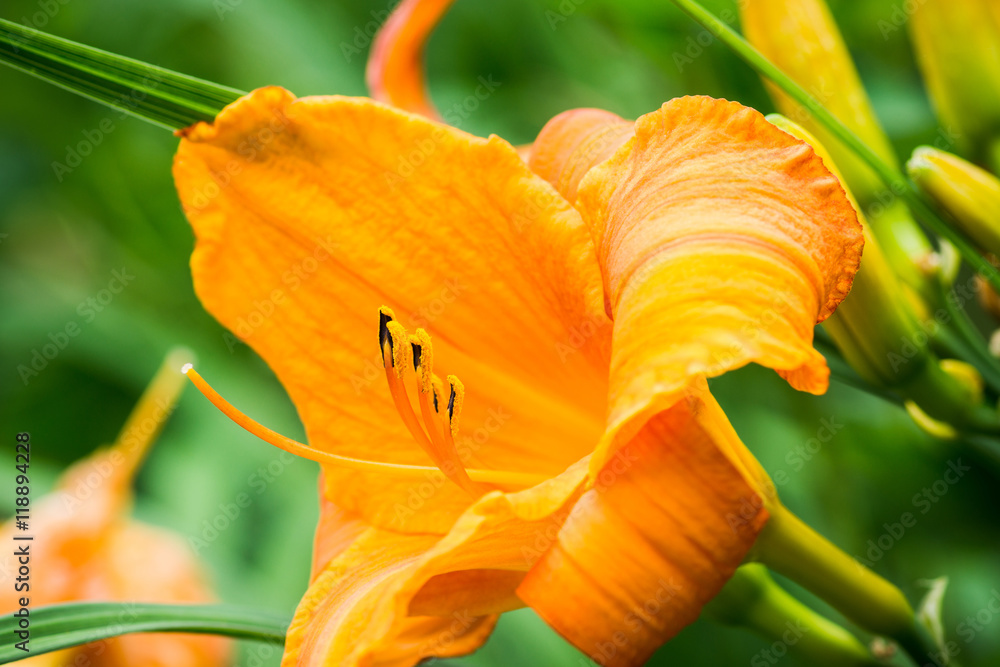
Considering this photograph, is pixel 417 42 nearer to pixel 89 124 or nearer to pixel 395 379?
pixel 395 379

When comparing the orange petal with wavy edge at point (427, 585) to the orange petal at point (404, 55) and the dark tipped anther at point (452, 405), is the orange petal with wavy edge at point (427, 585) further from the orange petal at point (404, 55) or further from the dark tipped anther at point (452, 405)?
the orange petal at point (404, 55)

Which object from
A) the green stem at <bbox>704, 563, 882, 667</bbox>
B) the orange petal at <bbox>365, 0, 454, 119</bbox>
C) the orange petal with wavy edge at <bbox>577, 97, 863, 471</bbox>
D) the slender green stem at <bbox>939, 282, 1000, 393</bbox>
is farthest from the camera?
the orange petal at <bbox>365, 0, 454, 119</bbox>

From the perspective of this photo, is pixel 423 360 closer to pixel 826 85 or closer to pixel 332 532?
pixel 332 532

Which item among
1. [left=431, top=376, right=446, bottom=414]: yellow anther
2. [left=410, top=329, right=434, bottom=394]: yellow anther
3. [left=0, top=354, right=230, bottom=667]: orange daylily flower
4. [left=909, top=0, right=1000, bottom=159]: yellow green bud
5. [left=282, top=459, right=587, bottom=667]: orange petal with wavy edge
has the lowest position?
[left=0, top=354, right=230, bottom=667]: orange daylily flower

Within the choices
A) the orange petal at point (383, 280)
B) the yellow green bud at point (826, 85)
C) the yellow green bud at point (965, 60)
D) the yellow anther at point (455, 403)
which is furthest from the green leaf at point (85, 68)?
the yellow green bud at point (965, 60)

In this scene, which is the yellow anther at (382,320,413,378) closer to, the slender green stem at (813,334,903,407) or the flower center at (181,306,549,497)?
the flower center at (181,306,549,497)

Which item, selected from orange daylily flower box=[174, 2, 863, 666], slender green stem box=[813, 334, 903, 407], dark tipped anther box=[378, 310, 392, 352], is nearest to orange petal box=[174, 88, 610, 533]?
orange daylily flower box=[174, 2, 863, 666]

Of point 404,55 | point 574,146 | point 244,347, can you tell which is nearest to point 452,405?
point 574,146
